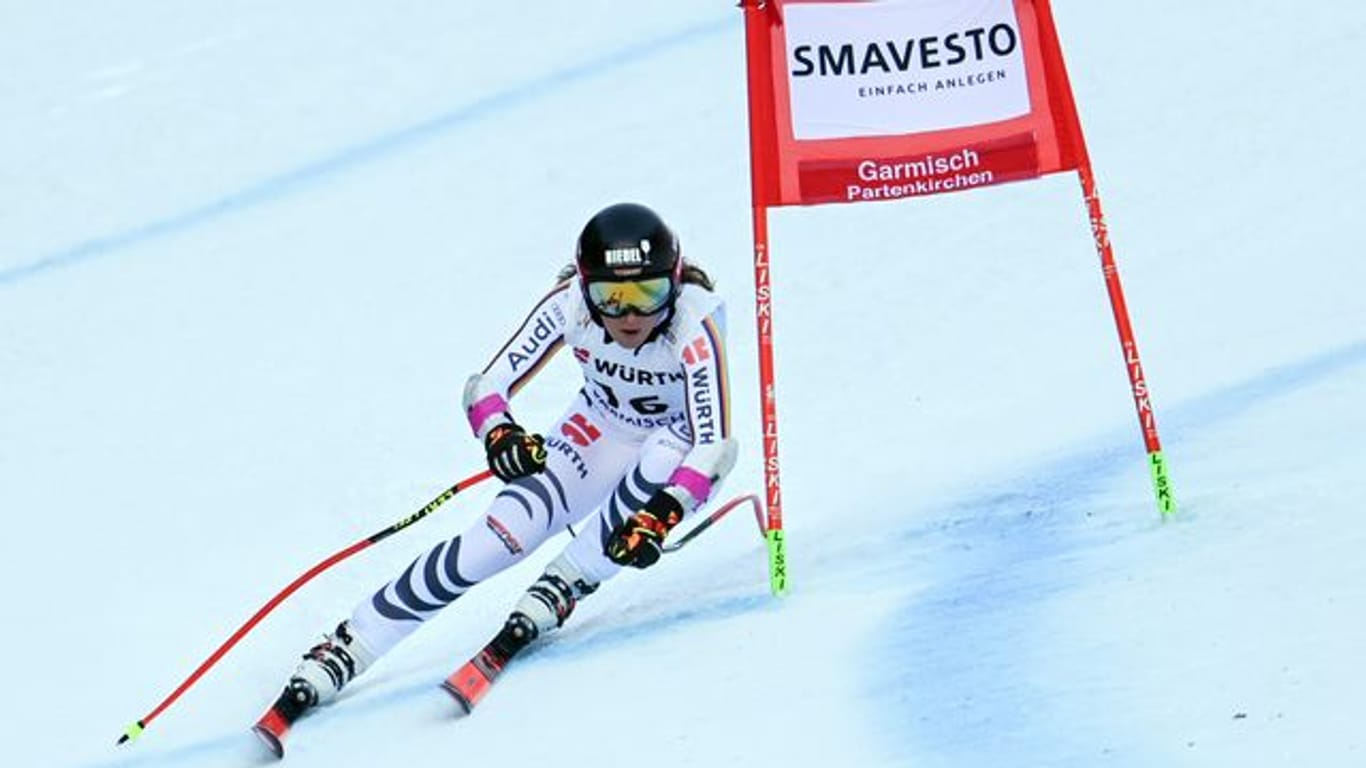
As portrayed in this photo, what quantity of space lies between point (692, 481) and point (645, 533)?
23 cm

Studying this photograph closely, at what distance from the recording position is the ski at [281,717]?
5773 millimetres

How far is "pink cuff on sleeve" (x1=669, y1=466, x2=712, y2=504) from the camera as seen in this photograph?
19.6 ft

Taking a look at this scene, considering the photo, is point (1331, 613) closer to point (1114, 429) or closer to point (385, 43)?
point (1114, 429)

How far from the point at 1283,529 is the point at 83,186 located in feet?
22.7

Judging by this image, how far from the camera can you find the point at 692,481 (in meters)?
5.96

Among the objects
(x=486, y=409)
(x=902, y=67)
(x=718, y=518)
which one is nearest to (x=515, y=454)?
(x=486, y=409)

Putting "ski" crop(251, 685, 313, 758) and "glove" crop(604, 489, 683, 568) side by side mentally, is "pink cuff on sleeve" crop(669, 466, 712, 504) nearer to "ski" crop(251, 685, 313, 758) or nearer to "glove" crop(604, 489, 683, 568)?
"glove" crop(604, 489, 683, 568)

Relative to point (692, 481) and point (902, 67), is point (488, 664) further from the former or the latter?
point (902, 67)

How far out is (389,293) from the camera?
31.3ft

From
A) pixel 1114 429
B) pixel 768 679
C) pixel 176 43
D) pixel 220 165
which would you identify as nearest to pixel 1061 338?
pixel 1114 429

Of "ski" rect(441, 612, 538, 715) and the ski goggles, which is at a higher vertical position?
the ski goggles

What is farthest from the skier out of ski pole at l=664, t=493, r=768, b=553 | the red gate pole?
ski pole at l=664, t=493, r=768, b=553

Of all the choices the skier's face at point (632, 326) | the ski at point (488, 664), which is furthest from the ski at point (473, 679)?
the skier's face at point (632, 326)

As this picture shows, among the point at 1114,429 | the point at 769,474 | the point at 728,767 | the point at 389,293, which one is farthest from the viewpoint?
the point at 389,293
